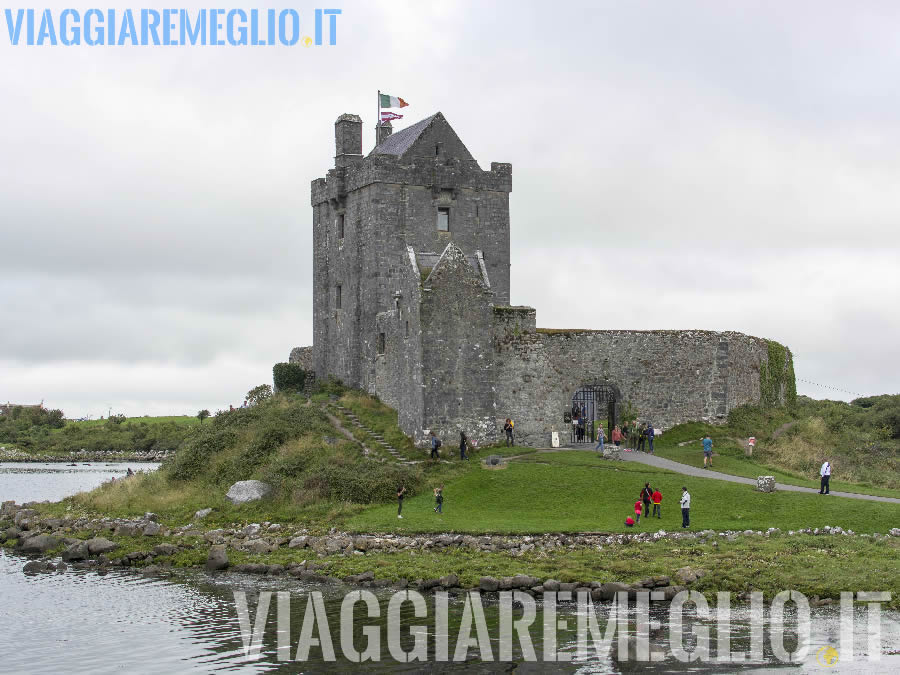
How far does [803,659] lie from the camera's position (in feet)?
70.1

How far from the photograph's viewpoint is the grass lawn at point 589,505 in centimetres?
3275

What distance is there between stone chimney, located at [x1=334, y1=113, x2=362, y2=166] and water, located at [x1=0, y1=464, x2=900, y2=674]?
26490mm

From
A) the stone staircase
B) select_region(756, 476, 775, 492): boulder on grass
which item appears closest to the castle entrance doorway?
the stone staircase

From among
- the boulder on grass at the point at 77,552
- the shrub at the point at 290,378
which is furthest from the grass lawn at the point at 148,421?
the boulder on grass at the point at 77,552

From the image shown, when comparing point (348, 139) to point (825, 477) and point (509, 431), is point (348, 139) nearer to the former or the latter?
point (509, 431)

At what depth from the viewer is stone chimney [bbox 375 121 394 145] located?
55.5 meters

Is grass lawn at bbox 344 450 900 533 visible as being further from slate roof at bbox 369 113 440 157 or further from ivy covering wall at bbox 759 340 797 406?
slate roof at bbox 369 113 440 157

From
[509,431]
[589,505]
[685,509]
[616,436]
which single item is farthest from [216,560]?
[616,436]

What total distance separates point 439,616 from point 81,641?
8.49 m

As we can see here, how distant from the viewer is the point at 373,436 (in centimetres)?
4431

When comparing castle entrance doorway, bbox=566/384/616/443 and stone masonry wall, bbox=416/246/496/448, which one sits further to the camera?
castle entrance doorway, bbox=566/384/616/443

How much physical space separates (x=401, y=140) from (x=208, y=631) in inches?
1305

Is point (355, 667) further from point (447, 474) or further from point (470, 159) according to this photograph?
point (470, 159)

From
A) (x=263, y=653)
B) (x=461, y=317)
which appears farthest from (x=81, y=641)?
(x=461, y=317)
